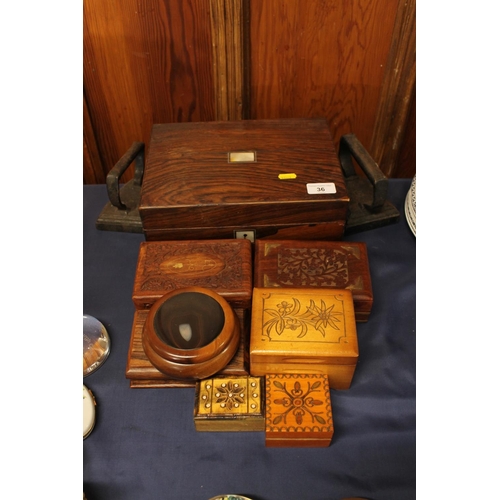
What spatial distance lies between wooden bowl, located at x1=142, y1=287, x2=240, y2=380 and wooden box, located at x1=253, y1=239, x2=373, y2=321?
6.3 inches

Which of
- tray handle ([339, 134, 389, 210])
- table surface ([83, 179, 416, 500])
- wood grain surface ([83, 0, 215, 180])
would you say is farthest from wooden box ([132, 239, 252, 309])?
wood grain surface ([83, 0, 215, 180])

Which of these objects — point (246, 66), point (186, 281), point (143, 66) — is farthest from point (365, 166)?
point (143, 66)

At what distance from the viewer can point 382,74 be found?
1.48m

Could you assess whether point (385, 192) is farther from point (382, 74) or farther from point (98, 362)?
point (98, 362)

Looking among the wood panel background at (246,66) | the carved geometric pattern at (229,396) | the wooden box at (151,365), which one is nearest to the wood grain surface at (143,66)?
the wood panel background at (246,66)

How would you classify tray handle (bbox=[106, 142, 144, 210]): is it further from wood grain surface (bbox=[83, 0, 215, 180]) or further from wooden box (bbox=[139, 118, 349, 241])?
wood grain surface (bbox=[83, 0, 215, 180])

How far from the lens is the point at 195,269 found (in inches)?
44.9

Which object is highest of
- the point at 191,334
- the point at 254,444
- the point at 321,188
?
the point at 321,188

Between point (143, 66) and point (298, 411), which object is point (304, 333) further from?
point (143, 66)

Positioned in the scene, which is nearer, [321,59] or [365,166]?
[365,166]

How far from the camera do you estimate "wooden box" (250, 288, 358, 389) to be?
38.9 inches

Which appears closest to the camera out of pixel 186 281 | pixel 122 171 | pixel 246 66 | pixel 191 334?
pixel 191 334

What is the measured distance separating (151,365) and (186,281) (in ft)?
0.62

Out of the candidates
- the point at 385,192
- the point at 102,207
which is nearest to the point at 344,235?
the point at 385,192
